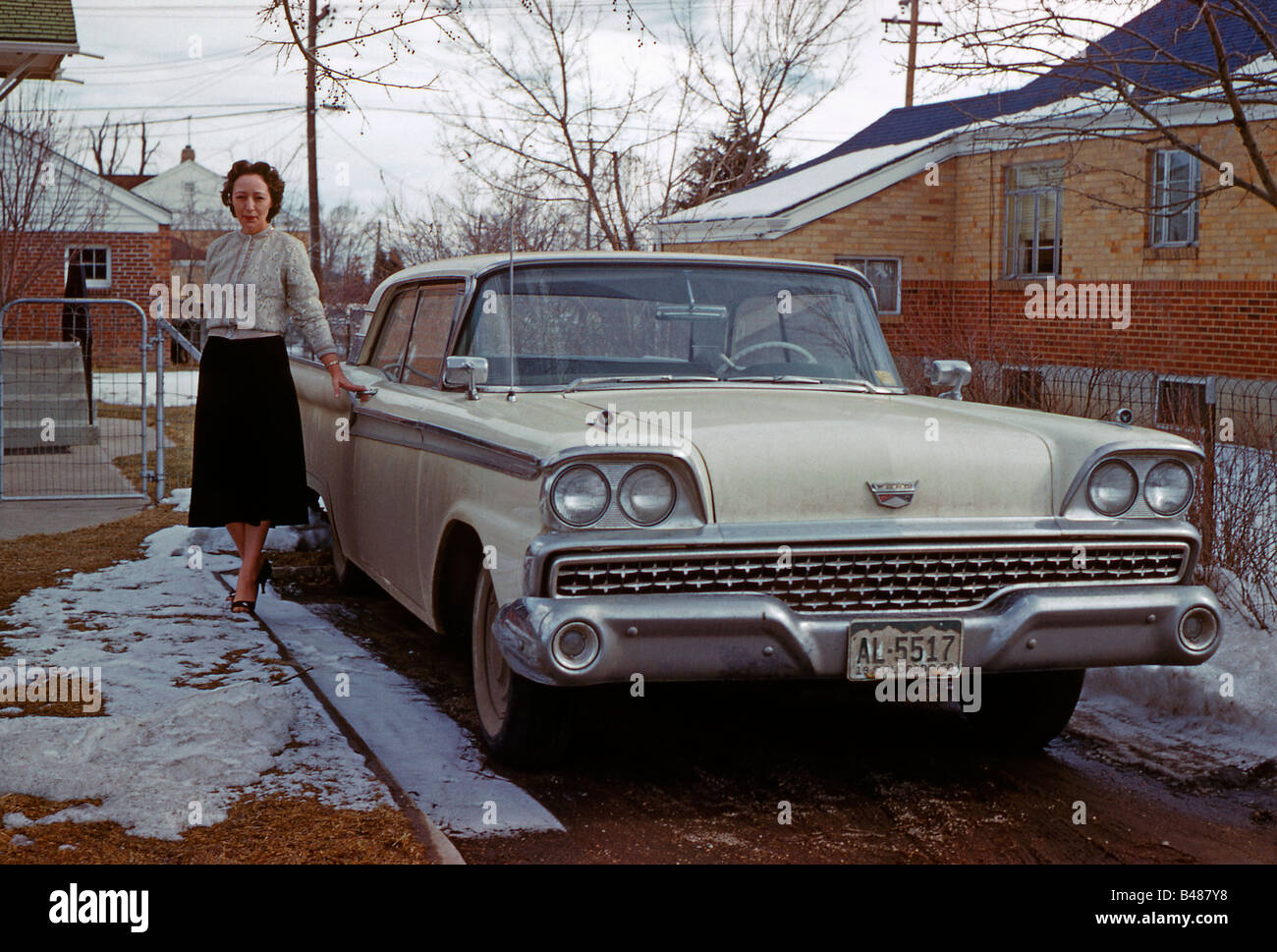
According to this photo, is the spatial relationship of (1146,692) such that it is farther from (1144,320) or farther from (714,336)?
(1144,320)

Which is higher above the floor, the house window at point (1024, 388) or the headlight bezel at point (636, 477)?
the house window at point (1024, 388)

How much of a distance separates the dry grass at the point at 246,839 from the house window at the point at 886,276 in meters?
18.8

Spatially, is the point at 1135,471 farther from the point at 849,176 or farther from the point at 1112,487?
the point at 849,176

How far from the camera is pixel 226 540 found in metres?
8.38

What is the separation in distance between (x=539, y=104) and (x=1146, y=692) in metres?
13.6

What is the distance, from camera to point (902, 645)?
401 cm

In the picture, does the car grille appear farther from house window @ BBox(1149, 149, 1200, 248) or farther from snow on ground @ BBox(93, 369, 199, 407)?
snow on ground @ BBox(93, 369, 199, 407)

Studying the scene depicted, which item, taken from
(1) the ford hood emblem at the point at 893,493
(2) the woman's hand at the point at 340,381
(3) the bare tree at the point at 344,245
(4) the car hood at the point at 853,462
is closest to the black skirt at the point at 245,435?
(2) the woman's hand at the point at 340,381

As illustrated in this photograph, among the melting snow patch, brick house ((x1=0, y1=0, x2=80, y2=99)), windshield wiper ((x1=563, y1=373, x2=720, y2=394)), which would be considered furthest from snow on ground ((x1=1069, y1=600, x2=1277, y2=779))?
brick house ((x1=0, y1=0, x2=80, y2=99))

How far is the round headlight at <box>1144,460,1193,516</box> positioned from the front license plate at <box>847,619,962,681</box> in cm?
80

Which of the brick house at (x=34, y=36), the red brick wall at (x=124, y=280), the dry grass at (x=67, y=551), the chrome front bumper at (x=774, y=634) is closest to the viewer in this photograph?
the chrome front bumper at (x=774, y=634)

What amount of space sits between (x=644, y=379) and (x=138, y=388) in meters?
20.7

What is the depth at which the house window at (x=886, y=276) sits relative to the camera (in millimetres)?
21953

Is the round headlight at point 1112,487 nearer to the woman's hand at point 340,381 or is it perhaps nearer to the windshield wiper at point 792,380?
the windshield wiper at point 792,380
